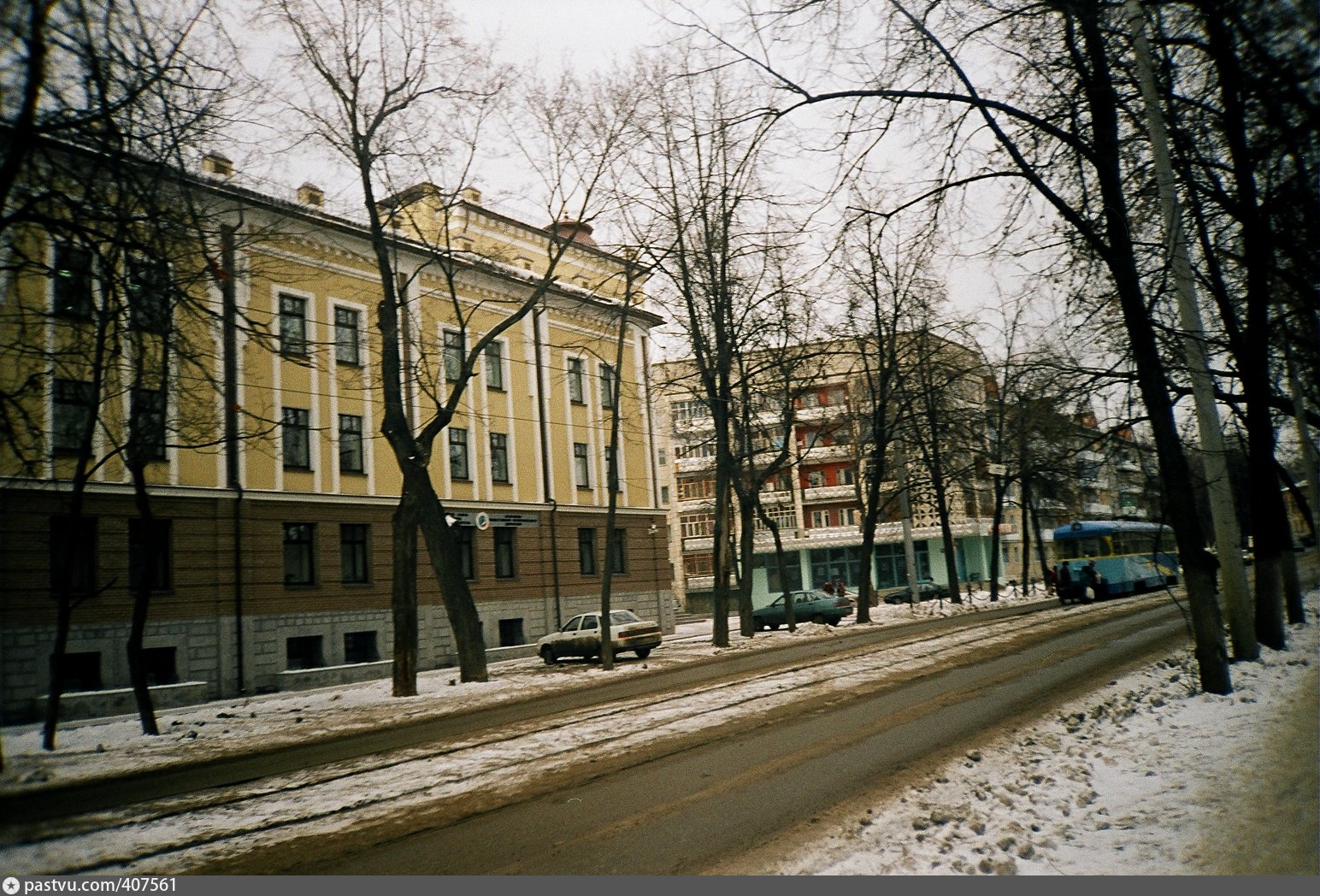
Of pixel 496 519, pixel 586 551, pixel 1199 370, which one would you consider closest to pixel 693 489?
pixel 586 551

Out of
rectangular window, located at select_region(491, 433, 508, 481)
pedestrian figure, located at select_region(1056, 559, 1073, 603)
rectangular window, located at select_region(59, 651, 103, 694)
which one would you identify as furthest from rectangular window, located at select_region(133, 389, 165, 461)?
pedestrian figure, located at select_region(1056, 559, 1073, 603)

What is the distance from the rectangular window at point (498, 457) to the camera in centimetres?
3334

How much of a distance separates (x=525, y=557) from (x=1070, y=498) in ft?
100

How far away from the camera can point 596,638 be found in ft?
88.5

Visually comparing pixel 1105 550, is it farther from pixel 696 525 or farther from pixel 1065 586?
pixel 696 525

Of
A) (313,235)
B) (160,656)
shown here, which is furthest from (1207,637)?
(313,235)

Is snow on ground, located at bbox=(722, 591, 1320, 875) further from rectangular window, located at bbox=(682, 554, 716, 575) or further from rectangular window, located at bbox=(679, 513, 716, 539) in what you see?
rectangular window, located at bbox=(682, 554, 716, 575)

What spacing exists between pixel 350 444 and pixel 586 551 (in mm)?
11174

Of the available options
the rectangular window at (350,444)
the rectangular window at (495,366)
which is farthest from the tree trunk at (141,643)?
the rectangular window at (495,366)

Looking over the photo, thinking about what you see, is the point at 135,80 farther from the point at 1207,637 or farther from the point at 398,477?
the point at 398,477

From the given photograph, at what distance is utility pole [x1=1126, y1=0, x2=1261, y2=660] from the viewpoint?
10523 mm

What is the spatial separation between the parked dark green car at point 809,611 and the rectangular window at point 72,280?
30259 mm

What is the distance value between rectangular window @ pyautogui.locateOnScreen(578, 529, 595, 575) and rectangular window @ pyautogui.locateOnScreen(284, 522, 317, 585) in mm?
11495

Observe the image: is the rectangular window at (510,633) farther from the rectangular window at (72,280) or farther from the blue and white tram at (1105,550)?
the rectangular window at (72,280)
